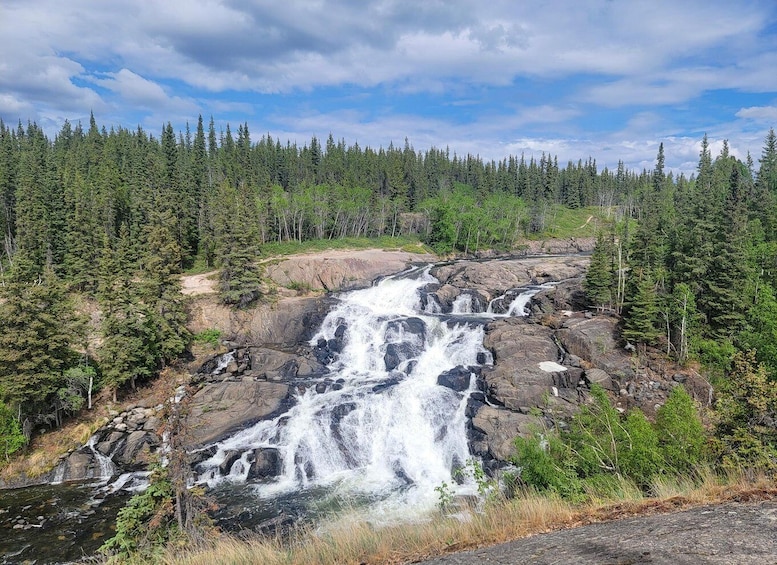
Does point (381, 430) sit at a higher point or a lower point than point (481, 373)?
lower

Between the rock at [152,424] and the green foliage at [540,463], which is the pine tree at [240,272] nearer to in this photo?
the rock at [152,424]

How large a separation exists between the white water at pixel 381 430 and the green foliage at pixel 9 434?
11.4 meters

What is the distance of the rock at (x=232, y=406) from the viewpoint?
27.8 metres

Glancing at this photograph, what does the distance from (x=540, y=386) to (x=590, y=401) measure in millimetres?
3142

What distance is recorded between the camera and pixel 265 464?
25.0 m

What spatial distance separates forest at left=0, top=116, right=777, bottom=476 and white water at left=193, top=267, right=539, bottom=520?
39.7ft

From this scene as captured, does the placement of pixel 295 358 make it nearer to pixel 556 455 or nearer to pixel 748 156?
pixel 556 455

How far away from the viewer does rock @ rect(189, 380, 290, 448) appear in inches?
1094

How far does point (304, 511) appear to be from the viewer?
21172 mm

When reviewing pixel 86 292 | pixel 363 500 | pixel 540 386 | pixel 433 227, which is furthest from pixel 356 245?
pixel 363 500

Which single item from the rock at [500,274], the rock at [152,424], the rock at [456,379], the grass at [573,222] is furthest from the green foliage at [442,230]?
the rock at [152,424]

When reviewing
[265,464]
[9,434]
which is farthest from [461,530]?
[9,434]

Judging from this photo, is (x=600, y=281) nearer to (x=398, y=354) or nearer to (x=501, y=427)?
(x=398, y=354)

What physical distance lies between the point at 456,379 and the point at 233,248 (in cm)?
2555
